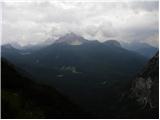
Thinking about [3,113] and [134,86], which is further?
[134,86]

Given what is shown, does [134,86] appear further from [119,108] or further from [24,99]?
[24,99]

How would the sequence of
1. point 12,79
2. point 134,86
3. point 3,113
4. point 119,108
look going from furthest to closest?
point 134,86 < point 119,108 < point 12,79 < point 3,113

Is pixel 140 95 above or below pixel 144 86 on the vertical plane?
below

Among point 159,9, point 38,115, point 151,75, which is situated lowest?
point 151,75

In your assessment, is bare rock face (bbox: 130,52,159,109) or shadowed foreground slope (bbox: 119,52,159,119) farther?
bare rock face (bbox: 130,52,159,109)

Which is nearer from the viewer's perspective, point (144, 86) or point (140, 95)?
point (144, 86)

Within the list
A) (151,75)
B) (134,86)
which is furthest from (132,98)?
(151,75)

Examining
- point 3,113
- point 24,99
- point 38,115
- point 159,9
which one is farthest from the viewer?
point 24,99

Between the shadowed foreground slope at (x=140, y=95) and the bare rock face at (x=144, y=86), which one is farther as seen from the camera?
the bare rock face at (x=144, y=86)

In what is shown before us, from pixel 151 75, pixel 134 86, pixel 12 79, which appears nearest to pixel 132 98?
pixel 134 86

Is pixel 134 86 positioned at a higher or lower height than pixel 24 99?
lower
